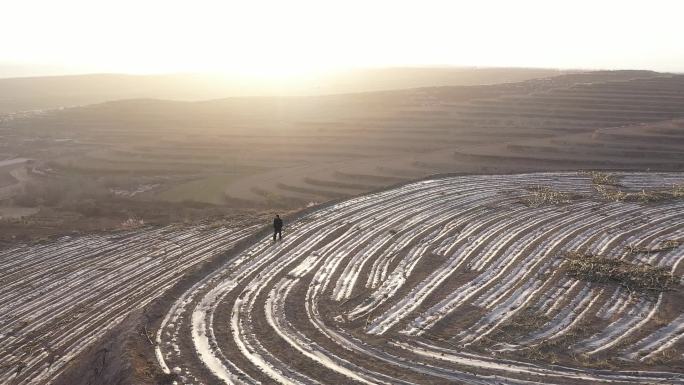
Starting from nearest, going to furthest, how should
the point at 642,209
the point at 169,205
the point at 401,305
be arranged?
1. the point at 401,305
2. the point at 642,209
3. the point at 169,205

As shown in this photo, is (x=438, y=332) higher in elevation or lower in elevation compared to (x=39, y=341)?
higher

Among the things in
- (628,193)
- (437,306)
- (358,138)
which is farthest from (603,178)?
(358,138)

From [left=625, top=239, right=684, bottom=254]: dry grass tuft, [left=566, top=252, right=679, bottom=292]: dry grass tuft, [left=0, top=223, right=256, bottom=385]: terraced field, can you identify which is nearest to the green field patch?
[left=0, top=223, right=256, bottom=385]: terraced field

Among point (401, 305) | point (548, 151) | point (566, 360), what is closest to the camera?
point (566, 360)

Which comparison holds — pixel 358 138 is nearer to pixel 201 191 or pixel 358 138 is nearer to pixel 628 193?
pixel 201 191

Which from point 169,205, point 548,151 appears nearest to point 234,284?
point 169,205

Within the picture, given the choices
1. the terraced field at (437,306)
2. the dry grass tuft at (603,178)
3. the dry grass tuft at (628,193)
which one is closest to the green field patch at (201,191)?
the terraced field at (437,306)

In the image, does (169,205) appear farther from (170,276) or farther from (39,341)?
(39,341)
